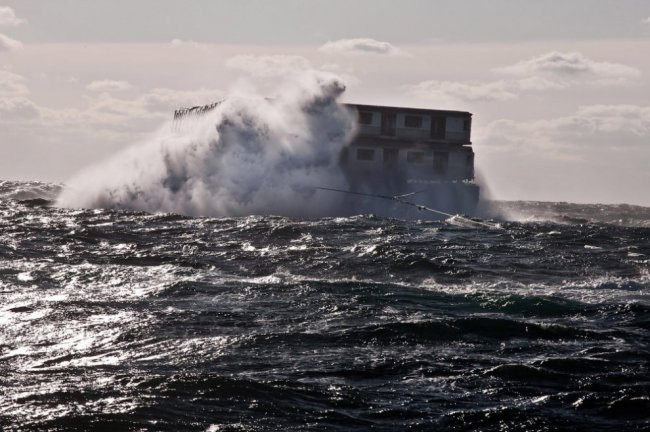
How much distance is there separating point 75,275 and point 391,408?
15.0m

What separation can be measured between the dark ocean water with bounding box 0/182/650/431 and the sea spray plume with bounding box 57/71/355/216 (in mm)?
A: 23025

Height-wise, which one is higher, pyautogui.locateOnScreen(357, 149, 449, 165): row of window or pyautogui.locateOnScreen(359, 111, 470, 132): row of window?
pyautogui.locateOnScreen(359, 111, 470, 132): row of window

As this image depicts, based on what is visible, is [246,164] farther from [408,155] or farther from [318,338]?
[318,338]

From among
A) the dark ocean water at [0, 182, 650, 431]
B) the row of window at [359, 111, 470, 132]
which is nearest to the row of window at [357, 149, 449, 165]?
the row of window at [359, 111, 470, 132]

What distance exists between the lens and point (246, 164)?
5825 cm

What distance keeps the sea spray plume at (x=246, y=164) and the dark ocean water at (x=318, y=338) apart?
2302 cm

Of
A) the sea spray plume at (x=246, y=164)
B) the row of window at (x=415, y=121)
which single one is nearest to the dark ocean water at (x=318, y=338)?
the sea spray plume at (x=246, y=164)

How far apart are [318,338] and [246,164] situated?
41261mm

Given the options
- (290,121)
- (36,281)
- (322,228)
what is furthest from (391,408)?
(290,121)

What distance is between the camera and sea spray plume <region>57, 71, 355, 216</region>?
2256 inches

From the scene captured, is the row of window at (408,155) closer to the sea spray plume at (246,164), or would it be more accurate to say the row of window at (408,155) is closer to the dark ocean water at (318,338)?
the sea spray plume at (246,164)

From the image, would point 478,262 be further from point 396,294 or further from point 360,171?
point 360,171

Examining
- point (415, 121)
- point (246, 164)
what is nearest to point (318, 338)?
point (246, 164)

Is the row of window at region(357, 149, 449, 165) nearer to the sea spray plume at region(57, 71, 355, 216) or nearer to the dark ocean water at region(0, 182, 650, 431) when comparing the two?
the sea spray plume at region(57, 71, 355, 216)
